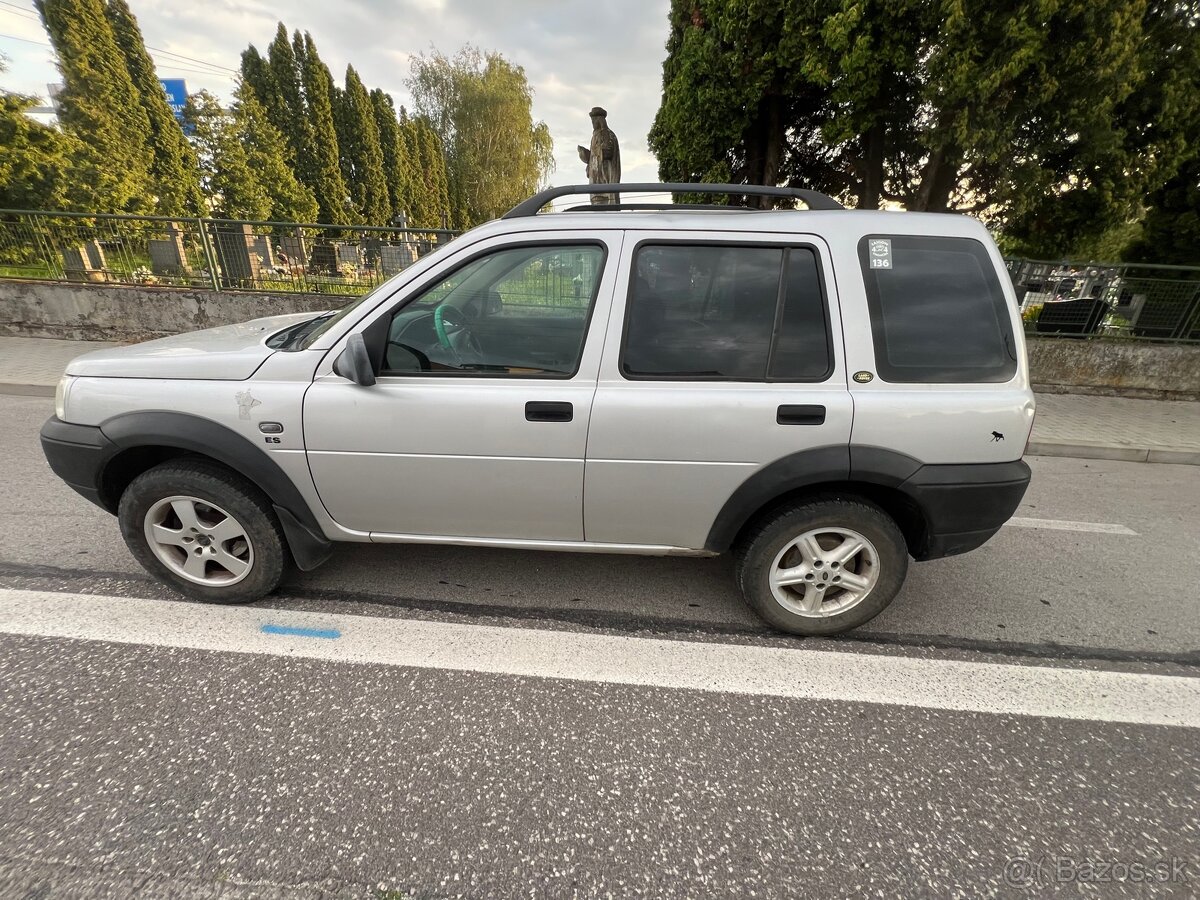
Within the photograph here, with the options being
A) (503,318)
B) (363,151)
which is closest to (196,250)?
(503,318)

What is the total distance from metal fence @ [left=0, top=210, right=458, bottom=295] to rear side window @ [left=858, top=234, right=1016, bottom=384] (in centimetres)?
698

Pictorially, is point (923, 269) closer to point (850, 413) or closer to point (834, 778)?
point (850, 413)

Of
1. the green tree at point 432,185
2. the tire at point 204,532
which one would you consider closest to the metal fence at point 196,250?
the tire at point 204,532

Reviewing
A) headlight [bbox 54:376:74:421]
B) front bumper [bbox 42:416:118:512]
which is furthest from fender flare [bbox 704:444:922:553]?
headlight [bbox 54:376:74:421]

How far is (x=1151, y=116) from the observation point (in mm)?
6793

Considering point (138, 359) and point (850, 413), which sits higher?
point (138, 359)

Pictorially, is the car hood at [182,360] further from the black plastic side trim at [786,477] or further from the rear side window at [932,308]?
the rear side window at [932,308]

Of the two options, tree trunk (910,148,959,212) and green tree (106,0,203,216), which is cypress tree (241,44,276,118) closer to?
green tree (106,0,203,216)

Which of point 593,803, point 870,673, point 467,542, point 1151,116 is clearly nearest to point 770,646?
point 870,673

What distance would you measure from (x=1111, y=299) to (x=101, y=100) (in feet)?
104

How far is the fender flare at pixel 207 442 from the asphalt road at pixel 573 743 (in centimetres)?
63

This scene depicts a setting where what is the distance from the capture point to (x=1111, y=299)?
736 cm

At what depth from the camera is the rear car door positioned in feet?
7.00

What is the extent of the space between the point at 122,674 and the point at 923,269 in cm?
359
